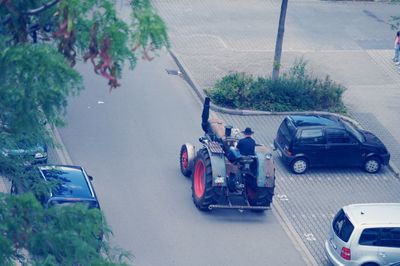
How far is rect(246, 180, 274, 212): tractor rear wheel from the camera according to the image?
18953 mm

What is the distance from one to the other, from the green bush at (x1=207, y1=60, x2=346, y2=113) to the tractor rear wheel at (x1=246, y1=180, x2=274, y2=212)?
640 cm

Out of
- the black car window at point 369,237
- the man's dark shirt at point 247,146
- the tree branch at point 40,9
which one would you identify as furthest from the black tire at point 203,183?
A: the tree branch at point 40,9

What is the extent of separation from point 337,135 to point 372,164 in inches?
50.6

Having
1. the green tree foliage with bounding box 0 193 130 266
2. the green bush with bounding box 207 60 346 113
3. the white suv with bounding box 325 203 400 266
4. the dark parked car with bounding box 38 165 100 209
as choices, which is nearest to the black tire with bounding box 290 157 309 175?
the green bush with bounding box 207 60 346 113

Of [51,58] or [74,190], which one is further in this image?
[74,190]

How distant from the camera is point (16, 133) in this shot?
31.8ft

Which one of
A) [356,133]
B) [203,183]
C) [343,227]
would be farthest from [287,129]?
[343,227]

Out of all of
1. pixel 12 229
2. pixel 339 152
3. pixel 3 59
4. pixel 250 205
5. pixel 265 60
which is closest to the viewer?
pixel 3 59

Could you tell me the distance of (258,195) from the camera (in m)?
19.1

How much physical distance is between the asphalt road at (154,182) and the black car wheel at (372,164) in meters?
3.68

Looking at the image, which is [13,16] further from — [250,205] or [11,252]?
[250,205]

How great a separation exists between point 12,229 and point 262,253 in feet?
31.8

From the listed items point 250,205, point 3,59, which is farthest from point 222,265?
point 3,59

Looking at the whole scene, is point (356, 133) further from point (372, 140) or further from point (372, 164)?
point (372, 164)
